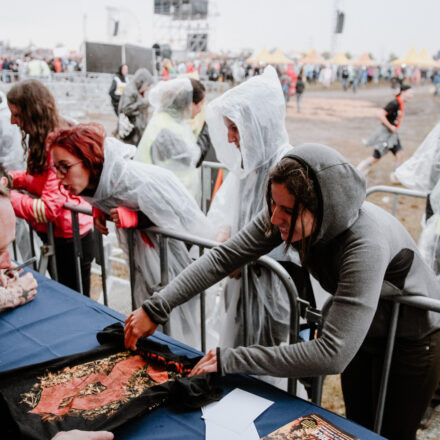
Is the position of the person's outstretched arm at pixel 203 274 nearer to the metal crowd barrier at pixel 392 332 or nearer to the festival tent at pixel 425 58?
the metal crowd barrier at pixel 392 332

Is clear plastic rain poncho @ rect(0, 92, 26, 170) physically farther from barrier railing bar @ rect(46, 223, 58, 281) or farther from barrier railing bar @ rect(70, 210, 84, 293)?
barrier railing bar @ rect(70, 210, 84, 293)

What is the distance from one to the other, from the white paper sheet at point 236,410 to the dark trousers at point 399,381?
58 cm

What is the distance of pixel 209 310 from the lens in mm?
2750

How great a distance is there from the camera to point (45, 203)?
2508mm

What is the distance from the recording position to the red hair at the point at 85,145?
83.4 inches

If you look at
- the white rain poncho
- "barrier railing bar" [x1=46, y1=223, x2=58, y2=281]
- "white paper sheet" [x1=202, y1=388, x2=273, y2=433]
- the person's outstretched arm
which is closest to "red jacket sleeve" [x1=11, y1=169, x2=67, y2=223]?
"barrier railing bar" [x1=46, y1=223, x2=58, y2=281]

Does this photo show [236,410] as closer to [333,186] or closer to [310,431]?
[310,431]

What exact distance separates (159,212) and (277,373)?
1.19 metres

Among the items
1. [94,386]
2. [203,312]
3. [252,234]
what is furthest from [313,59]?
[94,386]

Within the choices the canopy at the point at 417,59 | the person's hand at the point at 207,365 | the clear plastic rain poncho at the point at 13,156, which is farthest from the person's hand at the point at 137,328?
the canopy at the point at 417,59

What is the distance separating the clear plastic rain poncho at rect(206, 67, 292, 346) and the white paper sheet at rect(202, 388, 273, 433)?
844 mm

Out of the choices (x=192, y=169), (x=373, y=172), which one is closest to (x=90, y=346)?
(x=192, y=169)

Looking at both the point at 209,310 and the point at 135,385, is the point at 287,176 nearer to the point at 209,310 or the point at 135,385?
the point at 135,385

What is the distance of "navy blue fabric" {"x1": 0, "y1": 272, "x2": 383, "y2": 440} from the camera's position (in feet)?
3.96
